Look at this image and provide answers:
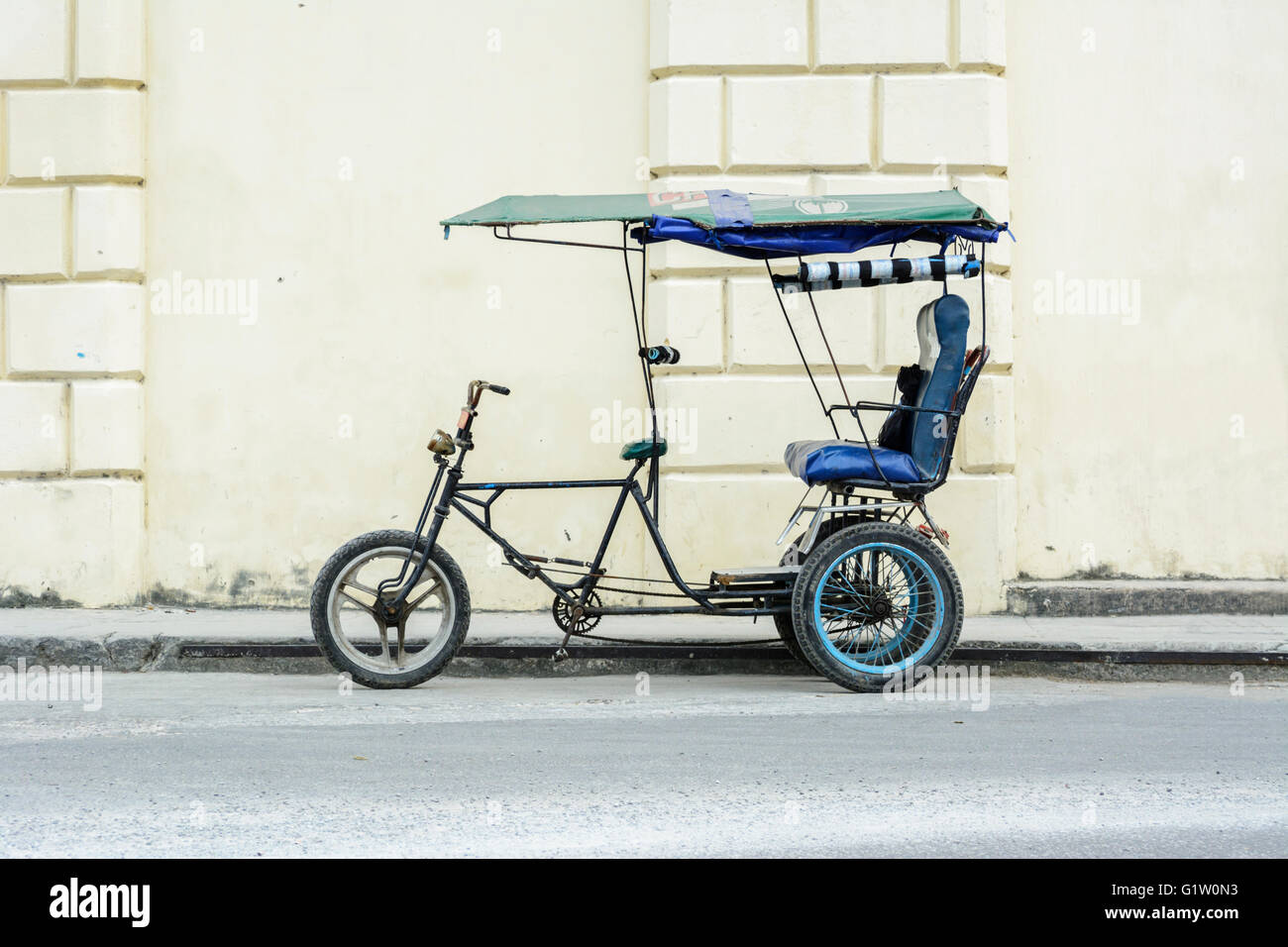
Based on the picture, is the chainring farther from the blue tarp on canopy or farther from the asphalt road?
→ the blue tarp on canopy

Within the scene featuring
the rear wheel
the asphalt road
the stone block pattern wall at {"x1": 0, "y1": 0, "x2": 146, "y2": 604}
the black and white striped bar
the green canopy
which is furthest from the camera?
the stone block pattern wall at {"x1": 0, "y1": 0, "x2": 146, "y2": 604}

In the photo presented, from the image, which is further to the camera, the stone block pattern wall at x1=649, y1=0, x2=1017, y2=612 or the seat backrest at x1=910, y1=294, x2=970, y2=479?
the stone block pattern wall at x1=649, y1=0, x2=1017, y2=612

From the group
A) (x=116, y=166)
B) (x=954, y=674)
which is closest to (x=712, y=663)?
(x=954, y=674)

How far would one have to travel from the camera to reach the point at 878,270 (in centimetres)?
652

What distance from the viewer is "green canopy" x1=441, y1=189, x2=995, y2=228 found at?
20.5ft

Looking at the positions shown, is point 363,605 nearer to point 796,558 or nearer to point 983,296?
point 796,558

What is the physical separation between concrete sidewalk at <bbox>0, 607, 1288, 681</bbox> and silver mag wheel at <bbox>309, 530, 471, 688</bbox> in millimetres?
728

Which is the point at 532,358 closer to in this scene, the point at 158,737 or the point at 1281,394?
the point at 158,737

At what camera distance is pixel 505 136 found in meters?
8.86

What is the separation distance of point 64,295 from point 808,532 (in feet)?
16.4

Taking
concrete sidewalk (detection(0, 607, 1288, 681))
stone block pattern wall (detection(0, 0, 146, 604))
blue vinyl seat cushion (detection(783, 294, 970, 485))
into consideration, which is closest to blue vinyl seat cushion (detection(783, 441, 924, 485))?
blue vinyl seat cushion (detection(783, 294, 970, 485))

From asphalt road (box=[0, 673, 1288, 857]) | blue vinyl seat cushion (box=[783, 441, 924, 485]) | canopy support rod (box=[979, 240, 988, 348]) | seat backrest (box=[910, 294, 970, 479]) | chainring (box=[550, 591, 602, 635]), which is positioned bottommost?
asphalt road (box=[0, 673, 1288, 857])

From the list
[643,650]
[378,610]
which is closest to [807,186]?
[643,650]
